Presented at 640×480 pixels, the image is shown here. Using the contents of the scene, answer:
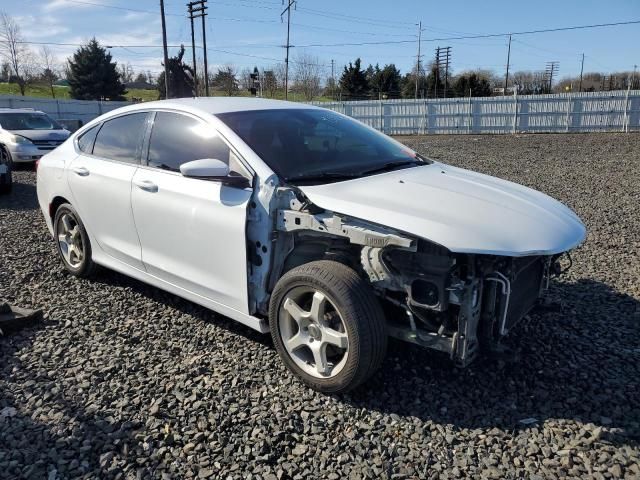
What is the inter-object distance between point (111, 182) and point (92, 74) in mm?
→ 52864

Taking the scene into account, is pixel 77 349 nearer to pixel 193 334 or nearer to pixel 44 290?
pixel 193 334

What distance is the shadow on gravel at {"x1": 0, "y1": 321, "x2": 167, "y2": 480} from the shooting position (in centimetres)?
247

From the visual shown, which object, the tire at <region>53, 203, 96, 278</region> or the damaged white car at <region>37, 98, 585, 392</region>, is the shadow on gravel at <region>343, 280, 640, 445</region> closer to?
the damaged white car at <region>37, 98, 585, 392</region>

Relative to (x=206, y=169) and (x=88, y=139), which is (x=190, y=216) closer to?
(x=206, y=169)

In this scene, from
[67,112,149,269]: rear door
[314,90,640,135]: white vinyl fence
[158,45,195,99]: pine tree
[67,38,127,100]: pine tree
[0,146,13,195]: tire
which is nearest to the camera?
[67,112,149,269]: rear door

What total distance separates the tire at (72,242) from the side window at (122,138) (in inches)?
27.9

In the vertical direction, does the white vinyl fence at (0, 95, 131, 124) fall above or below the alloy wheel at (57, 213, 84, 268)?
above

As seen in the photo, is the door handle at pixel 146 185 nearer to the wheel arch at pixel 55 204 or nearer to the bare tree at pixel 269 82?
the wheel arch at pixel 55 204

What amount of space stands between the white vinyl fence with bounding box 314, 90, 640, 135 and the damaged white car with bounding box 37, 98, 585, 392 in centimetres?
2475

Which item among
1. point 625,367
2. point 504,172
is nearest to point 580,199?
Answer: point 504,172

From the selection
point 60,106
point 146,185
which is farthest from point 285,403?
point 60,106

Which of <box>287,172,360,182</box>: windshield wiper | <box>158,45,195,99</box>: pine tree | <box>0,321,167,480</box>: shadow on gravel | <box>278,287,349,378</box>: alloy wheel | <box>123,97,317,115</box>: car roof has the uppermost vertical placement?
<box>158,45,195,99</box>: pine tree

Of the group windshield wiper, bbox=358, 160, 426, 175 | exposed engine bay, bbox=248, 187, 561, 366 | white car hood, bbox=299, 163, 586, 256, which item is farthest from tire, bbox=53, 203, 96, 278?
windshield wiper, bbox=358, 160, 426, 175

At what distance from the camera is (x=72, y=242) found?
4.91 meters
